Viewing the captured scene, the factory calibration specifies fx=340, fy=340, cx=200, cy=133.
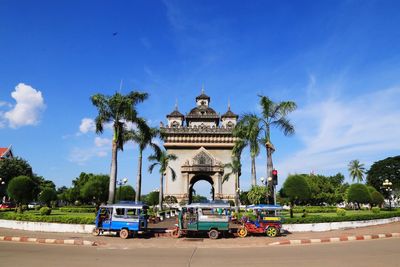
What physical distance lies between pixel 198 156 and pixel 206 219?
39.0 metres

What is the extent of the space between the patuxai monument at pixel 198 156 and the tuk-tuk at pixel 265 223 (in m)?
35.0

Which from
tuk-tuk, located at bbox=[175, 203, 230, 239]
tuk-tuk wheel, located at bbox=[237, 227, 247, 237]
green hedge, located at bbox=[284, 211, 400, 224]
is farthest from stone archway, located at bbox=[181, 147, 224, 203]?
tuk-tuk, located at bbox=[175, 203, 230, 239]

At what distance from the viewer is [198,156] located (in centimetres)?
5734

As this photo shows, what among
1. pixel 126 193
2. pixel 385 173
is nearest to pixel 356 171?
pixel 385 173

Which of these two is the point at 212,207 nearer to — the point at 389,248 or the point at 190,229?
the point at 190,229

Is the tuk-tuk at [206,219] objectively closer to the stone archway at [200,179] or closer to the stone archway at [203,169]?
the stone archway at [203,169]

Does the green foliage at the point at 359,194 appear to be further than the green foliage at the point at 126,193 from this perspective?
No

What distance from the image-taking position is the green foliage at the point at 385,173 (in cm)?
7825

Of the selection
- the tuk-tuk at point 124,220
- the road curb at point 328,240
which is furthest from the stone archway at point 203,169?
the road curb at point 328,240

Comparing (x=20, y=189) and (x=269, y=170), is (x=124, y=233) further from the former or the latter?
(x=20, y=189)

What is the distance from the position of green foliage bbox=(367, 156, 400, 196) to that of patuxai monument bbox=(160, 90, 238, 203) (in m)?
Answer: 42.6

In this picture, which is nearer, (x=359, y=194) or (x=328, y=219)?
(x=328, y=219)

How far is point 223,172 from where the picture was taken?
5741 centimetres

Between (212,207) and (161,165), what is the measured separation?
21.9m
